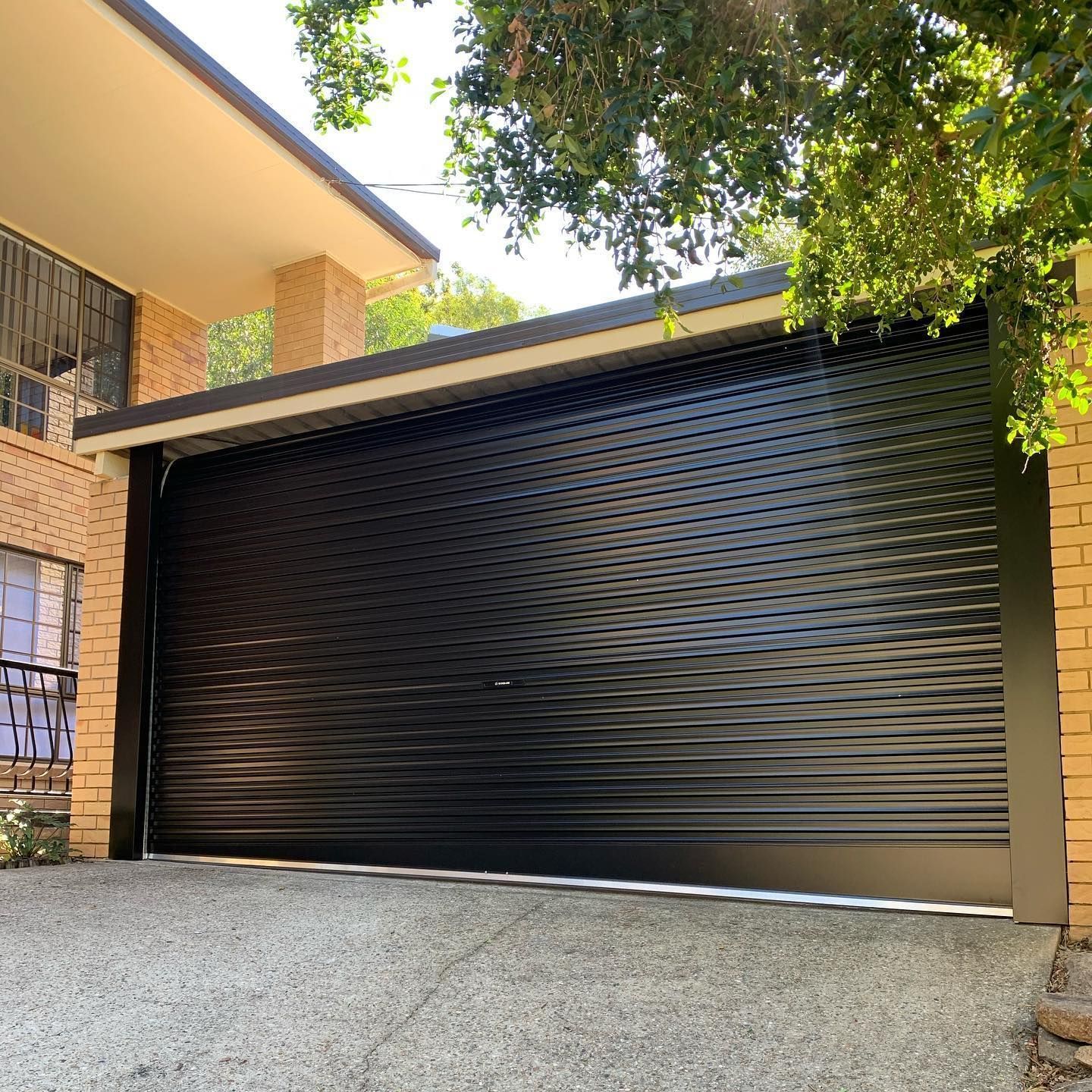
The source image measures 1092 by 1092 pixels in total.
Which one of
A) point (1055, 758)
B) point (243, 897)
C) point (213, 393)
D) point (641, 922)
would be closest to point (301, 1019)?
point (641, 922)

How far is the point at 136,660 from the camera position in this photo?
279 inches

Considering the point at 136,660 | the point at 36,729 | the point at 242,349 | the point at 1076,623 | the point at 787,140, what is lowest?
the point at 36,729

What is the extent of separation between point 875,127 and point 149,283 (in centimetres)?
1028

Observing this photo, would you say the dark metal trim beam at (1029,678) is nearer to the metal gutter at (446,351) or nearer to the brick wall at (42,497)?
the metal gutter at (446,351)

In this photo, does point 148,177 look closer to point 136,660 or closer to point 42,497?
point 42,497

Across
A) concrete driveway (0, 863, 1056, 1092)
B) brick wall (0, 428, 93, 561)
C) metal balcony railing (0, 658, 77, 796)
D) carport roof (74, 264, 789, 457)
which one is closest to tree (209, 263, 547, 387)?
brick wall (0, 428, 93, 561)

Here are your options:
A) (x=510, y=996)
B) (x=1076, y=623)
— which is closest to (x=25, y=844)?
(x=510, y=996)

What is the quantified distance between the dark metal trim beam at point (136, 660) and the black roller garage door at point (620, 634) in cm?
12

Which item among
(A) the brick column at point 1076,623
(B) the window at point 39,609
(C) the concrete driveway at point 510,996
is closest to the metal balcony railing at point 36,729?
(B) the window at point 39,609

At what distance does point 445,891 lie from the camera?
18.0ft

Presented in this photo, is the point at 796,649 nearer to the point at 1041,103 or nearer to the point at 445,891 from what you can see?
the point at 445,891

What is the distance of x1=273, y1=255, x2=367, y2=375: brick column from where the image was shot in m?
10.5

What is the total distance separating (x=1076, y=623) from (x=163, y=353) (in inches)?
402

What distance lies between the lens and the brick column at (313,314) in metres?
10.5
